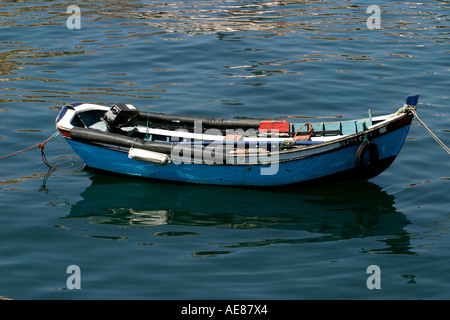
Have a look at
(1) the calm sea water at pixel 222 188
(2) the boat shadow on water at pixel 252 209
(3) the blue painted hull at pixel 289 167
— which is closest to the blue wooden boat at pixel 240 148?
(3) the blue painted hull at pixel 289 167

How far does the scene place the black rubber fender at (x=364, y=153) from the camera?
13.0 meters

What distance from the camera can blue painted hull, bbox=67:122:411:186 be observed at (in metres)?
13.1

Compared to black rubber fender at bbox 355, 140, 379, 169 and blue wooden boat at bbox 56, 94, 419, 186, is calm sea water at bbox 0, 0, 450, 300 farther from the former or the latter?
black rubber fender at bbox 355, 140, 379, 169

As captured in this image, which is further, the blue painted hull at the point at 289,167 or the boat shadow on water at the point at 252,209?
the blue painted hull at the point at 289,167

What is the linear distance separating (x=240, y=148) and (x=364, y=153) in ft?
7.00

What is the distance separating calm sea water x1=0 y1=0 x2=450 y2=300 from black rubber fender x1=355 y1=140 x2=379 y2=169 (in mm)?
650

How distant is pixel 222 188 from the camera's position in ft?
45.1

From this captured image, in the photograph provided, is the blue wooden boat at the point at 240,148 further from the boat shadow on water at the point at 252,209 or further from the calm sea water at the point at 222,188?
the calm sea water at the point at 222,188

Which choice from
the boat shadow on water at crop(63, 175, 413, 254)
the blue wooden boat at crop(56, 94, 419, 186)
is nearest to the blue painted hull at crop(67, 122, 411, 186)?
the blue wooden boat at crop(56, 94, 419, 186)

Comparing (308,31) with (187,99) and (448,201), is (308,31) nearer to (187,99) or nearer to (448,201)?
(187,99)

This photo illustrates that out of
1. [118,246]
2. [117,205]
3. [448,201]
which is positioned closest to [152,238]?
[118,246]

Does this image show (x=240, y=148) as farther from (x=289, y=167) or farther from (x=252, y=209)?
(x=252, y=209)

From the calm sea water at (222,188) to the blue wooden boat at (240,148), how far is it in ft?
1.22

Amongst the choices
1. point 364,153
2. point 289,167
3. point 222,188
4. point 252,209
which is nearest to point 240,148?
point 222,188
